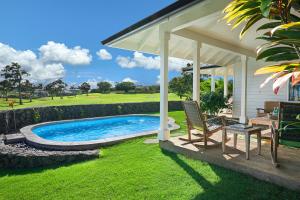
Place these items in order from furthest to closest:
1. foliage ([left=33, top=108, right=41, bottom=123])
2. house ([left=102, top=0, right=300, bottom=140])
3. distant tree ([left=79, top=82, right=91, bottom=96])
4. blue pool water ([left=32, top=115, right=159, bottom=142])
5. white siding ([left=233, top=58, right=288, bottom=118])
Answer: distant tree ([left=79, top=82, right=91, bottom=96]) → foliage ([left=33, top=108, right=41, bottom=123]) → blue pool water ([left=32, top=115, right=159, bottom=142]) → white siding ([left=233, top=58, right=288, bottom=118]) → house ([left=102, top=0, right=300, bottom=140])

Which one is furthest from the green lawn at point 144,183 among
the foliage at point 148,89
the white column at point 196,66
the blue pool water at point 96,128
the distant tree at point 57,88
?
the foliage at point 148,89

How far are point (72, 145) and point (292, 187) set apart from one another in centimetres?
599

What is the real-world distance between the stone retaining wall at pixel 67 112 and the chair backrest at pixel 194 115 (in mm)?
10747

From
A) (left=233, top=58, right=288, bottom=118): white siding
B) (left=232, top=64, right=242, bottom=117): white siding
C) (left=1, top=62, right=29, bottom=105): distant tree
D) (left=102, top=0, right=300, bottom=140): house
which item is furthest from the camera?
(left=1, top=62, right=29, bottom=105): distant tree

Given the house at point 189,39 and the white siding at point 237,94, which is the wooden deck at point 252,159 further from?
the white siding at point 237,94

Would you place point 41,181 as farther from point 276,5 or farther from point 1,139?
point 1,139

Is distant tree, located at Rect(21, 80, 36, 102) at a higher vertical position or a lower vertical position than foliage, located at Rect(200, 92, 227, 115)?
higher

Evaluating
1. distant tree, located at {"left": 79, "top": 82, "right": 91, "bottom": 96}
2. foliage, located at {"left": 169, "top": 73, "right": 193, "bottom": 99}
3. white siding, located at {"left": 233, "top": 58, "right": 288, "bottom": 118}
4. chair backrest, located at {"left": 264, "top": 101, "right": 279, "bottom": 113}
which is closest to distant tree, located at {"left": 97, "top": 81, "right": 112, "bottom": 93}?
distant tree, located at {"left": 79, "top": 82, "right": 91, "bottom": 96}

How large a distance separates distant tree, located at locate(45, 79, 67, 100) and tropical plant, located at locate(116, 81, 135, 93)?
1150 centimetres

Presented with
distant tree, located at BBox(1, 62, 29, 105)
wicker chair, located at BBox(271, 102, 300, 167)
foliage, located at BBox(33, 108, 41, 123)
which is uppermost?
distant tree, located at BBox(1, 62, 29, 105)

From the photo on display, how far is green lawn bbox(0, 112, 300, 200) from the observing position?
337cm

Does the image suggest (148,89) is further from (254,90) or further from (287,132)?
(287,132)

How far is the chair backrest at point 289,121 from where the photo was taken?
3725 millimetres

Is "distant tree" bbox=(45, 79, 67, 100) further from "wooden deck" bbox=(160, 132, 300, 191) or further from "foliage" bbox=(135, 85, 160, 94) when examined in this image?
"wooden deck" bbox=(160, 132, 300, 191)
